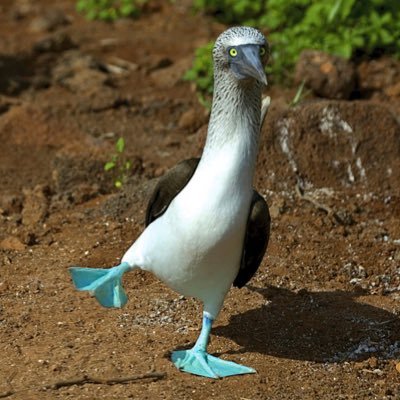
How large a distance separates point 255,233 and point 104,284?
79 cm

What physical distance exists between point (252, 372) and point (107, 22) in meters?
7.31

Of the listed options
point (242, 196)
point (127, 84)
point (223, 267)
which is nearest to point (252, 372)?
point (223, 267)

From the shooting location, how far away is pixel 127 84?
9.94 meters

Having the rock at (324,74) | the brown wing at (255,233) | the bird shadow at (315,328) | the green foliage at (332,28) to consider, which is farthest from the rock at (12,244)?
the green foliage at (332,28)

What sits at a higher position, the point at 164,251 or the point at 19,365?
the point at 164,251

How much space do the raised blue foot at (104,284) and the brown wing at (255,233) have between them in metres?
0.59

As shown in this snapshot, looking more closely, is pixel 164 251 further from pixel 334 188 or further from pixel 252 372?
pixel 334 188

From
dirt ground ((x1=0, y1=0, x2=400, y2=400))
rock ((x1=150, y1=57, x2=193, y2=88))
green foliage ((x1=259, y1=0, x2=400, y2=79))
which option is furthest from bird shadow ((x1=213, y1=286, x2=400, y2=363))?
rock ((x1=150, y1=57, x2=193, y2=88))

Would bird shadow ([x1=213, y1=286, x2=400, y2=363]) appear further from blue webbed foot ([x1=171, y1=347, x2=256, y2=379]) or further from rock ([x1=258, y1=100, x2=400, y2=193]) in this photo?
rock ([x1=258, y1=100, x2=400, y2=193])

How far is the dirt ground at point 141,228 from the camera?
5.10 meters

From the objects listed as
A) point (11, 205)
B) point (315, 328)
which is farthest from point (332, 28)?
point (315, 328)

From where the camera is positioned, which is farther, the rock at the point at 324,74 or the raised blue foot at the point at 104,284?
the rock at the point at 324,74

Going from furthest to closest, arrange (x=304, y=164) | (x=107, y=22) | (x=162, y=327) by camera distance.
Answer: (x=107, y=22)
(x=304, y=164)
(x=162, y=327)

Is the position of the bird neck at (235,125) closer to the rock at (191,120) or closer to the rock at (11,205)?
the rock at (11,205)
